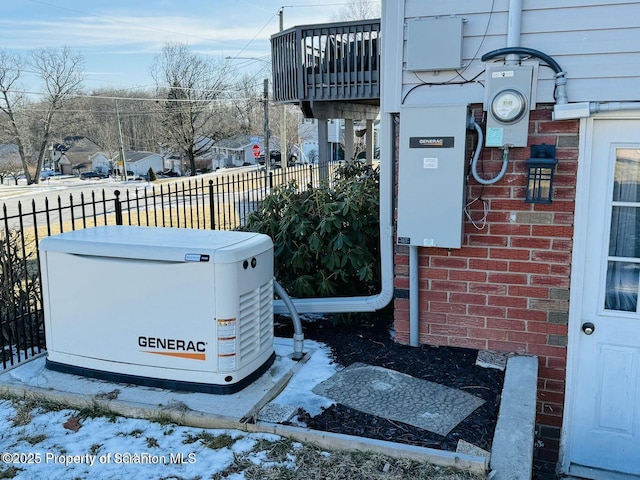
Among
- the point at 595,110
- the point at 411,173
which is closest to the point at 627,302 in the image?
the point at 595,110

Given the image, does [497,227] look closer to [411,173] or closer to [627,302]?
[411,173]

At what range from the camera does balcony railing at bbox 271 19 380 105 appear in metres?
10.0

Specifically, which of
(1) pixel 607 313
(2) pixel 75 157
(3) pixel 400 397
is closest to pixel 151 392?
(3) pixel 400 397

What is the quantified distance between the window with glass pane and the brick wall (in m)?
0.27

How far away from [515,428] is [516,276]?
123 centimetres

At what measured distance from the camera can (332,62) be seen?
10.6 meters

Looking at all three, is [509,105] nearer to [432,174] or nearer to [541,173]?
[541,173]

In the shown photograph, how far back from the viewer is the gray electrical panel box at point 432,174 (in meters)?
3.42

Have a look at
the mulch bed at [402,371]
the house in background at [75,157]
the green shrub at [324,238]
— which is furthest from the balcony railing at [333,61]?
the house in background at [75,157]

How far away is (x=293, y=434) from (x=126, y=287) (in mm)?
1315

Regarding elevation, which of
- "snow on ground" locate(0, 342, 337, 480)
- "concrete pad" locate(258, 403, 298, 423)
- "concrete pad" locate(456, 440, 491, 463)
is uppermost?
"concrete pad" locate(456, 440, 491, 463)

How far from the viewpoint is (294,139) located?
51.4m

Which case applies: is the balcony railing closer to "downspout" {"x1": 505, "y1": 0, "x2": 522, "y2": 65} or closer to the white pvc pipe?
the white pvc pipe

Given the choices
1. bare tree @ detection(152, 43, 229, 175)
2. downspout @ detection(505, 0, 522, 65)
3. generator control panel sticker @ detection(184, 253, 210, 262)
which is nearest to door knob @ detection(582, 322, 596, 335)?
downspout @ detection(505, 0, 522, 65)
